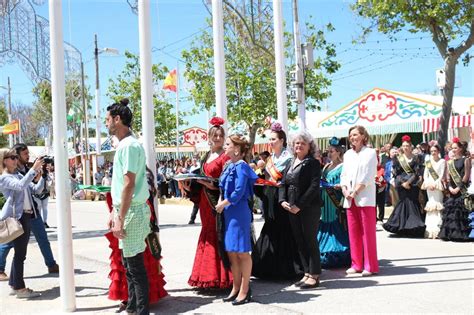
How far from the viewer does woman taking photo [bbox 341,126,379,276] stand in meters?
6.46

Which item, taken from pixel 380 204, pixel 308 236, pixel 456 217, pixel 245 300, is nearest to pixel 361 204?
pixel 308 236

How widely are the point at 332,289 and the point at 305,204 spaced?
0.97 metres

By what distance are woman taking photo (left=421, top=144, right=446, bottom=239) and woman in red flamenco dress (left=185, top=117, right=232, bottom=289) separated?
517 centimetres

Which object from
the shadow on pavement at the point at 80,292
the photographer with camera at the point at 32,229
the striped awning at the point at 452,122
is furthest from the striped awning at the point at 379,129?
the shadow on pavement at the point at 80,292

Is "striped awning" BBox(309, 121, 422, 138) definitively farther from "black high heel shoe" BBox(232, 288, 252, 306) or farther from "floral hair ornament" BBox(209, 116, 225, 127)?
"black high heel shoe" BBox(232, 288, 252, 306)

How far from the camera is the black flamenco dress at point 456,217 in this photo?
8867mm

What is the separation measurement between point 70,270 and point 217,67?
9.48ft

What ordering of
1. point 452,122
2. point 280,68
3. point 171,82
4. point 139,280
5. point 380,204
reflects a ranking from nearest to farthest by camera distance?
point 139,280 → point 280,68 → point 380,204 → point 452,122 → point 171,82

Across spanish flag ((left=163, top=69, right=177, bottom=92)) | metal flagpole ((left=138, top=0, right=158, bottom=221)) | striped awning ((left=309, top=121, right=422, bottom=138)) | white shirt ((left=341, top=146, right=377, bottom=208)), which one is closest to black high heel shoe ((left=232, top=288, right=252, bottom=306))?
metal flagpole ((left=138, top=0, right=158, bottom=221))

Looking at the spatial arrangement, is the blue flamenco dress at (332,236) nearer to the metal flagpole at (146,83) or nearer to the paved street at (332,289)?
the paved street at (332,289)

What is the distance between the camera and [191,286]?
19.5ft

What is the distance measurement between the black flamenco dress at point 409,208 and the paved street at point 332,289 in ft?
2.21

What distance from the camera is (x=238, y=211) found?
529 centimetres

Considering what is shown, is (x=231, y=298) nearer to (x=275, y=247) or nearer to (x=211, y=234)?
(x=211, y=234)
